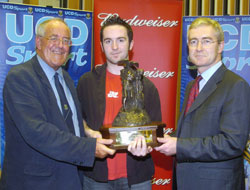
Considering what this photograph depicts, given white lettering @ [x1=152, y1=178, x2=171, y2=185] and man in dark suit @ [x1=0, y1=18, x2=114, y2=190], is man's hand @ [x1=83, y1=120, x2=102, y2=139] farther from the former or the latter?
white lettering @ [x1=152, y1=178, x2=171, y2=185]

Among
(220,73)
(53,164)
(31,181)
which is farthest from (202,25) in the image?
(31,181)

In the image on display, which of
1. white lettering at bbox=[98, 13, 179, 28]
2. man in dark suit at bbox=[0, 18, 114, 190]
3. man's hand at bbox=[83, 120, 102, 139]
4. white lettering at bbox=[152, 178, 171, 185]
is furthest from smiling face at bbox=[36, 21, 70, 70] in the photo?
white lettering at bbox=[152, 178, 171, 185]

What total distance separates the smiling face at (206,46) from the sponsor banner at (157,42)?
1.69 meters

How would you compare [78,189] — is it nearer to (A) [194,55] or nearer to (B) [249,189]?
(A) [194,55]

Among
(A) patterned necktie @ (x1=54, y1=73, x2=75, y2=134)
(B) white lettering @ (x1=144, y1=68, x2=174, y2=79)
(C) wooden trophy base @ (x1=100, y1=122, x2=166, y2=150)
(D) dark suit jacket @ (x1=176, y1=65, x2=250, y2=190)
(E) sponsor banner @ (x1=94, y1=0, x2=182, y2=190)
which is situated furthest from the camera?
(B) white lettering @ (x1=144, y1=68, x2=174, y2=79)

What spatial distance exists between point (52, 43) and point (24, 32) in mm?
1427

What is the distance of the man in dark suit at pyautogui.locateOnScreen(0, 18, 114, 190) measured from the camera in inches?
72.4

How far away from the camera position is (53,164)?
1.93 metres

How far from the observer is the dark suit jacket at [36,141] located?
1.84 metres

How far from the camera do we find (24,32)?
3295mm

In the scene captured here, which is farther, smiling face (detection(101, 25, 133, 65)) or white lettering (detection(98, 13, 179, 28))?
white lettering (detection(98, 13, 179, 28))

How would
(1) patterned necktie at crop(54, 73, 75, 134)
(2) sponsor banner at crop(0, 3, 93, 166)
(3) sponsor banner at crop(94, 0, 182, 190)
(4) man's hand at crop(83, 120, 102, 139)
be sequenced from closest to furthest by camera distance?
(1) patterned necktie at crop(54, 73, 75, 134), (4) man's hand at crop(83, 120, 102, 139), (2) sponsor banner at crop(0, 3, 93, 166), (3) sponsor banner at crop(94, 0, 182, 190)

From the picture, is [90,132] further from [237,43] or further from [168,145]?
[237,43]

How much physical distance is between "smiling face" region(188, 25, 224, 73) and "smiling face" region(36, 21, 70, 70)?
99 centimetres
